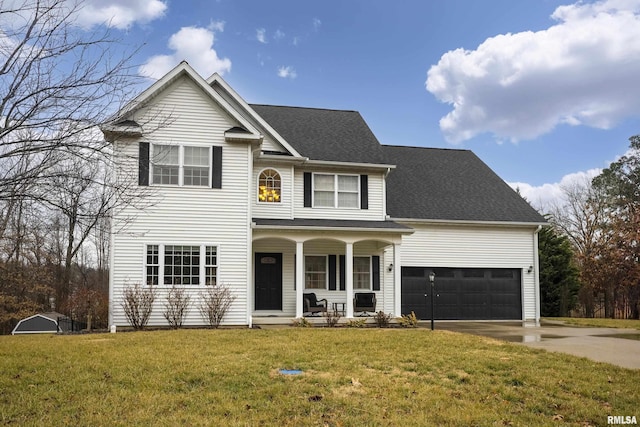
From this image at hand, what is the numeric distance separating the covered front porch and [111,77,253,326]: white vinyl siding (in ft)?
3.84

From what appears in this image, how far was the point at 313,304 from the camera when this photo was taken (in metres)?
18.0

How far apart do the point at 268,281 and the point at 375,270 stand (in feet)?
13.1

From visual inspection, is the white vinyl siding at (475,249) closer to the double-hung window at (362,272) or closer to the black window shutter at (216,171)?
the double-hung window at (362,272)

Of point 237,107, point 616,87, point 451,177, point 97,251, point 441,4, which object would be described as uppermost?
point 441,4

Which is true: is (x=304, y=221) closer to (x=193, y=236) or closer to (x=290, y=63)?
(x=193, y=236)

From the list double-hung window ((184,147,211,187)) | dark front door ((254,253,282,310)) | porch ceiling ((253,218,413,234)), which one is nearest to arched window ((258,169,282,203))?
porch ceiling ((253,218,413,234))

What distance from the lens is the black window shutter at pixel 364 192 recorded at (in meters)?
19.3

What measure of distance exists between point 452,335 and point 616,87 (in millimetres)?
16755

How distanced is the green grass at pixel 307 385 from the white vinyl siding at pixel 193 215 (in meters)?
4.42

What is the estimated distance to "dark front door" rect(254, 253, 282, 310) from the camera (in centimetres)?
1853

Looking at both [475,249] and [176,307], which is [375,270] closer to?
[475,249]

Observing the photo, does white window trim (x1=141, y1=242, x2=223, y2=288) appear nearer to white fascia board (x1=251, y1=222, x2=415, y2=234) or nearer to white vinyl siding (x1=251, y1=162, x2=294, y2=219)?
white fascia board (x1=251, y1=222, x2=415, y2=234)

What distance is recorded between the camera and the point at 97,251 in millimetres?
34844

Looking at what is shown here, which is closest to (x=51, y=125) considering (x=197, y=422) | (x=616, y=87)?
(x=197, y=422)
